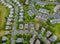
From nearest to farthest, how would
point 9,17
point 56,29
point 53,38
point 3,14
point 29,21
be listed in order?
point 53,38 < point 56,29 < point 29,21 < point 9,17 < point 3,14

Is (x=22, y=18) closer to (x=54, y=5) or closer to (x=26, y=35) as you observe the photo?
(x=26, y=35)

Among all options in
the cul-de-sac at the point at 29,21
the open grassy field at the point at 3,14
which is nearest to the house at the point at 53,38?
the cul-de-sac at the point at 29,21

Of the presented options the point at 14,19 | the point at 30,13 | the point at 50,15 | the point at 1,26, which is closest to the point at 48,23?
the point at 50,15

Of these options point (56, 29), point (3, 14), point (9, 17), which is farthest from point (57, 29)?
point (3, 14)

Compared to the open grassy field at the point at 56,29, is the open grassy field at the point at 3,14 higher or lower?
higher

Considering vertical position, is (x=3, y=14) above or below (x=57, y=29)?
above

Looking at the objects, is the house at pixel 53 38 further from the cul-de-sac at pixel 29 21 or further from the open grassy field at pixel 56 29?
the open grassy field at pixel 56 29

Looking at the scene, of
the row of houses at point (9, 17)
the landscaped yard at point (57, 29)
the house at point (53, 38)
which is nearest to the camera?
the house at point (53, 38)

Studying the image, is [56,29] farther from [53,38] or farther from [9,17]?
[9,17]

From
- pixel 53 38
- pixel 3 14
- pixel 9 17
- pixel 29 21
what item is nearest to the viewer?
pixel 53 38
